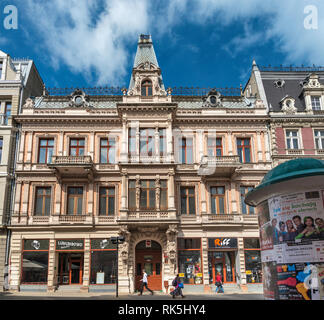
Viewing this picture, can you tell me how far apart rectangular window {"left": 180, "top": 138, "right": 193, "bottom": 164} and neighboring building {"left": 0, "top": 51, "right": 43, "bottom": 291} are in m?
14.7

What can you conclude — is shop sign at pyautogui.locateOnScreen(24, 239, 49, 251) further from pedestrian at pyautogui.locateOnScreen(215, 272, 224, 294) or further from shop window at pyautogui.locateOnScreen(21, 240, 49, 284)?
pedestrian at pyautogui.locateOnScreen(215, 272, 224, 294)

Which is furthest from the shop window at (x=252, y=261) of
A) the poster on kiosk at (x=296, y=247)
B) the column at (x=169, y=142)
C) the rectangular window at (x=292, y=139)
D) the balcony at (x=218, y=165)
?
the poster on kiosk at (x=296, y=247)

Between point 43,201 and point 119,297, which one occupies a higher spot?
point 43,201

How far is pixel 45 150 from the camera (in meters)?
29.6

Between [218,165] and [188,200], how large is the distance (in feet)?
12.9

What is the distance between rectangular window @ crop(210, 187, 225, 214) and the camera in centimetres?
2830

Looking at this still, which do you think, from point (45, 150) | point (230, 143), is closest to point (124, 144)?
point (45, 150)

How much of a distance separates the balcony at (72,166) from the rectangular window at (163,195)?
19.7 feet

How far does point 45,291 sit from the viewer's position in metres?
25.7

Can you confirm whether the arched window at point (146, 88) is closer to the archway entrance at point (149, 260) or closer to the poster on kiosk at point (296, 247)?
the archway entrance at point (149, 260)

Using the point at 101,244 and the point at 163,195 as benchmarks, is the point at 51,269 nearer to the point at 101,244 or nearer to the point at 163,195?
the point at 101,244

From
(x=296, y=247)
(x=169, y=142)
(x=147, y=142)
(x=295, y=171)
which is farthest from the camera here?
(x=147, y=142)
